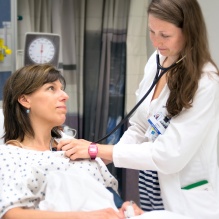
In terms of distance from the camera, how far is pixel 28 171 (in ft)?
5.42

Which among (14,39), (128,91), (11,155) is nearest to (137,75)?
(128,91)

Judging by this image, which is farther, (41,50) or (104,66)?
(104,66)

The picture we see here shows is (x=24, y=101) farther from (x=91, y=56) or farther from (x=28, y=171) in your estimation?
(x=91, y=56)

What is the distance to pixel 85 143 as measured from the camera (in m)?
1.74

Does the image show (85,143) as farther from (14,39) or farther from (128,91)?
(128,91)

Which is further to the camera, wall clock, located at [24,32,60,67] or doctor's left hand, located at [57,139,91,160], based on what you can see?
wall clock, located at [24,32,60,67]

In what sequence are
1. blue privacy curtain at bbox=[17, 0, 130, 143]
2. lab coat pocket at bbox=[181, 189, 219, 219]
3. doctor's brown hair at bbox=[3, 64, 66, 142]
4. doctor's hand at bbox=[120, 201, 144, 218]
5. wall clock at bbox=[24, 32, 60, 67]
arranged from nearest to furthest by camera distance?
doctor's hand at bbox=[120, 201, 144, 218], lab coat pocket at bbox=[181, 189, 219, 219], doctor's brown hair at bbox=[3, 64, 66, 142], wall clock at bbox=[24, 32, 60, 67], blue privacy curtain at bbox=[17, 0, 130, 143]

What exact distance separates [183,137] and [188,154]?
0.08 metres

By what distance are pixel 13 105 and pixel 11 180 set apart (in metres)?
0.42

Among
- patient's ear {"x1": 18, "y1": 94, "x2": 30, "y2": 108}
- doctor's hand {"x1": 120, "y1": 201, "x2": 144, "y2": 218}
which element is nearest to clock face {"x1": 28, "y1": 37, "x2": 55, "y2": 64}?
patient's ear {"x1": 18, "y1": 94, "x2": 30, "y2": 108}

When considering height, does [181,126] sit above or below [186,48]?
below

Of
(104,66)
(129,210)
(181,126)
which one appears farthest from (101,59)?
(129,210)

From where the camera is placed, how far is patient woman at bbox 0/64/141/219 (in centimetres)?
153

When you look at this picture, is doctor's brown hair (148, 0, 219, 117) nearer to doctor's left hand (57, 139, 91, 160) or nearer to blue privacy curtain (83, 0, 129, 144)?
doctor's left hand (57, 139, 91, 160)
